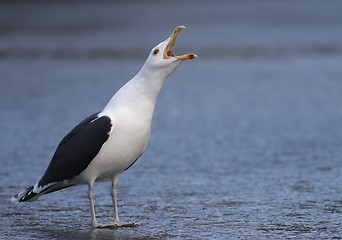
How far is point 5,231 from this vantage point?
5570 mm

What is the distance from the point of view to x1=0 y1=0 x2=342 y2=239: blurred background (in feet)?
19.5

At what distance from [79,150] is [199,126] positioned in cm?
484

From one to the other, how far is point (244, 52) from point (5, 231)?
13.2 metres

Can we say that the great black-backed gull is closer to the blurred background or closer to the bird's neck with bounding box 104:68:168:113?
the bird's neck with bounding box 104:68:168:113

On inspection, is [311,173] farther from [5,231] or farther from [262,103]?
[262,103]

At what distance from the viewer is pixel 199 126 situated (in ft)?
33.9

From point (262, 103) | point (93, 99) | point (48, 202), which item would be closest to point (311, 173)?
point (48, 202)

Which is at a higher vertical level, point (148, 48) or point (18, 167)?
point (148, 48)

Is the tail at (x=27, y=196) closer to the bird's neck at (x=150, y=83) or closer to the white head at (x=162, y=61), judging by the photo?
the bird's neck at (x=150, y=83)

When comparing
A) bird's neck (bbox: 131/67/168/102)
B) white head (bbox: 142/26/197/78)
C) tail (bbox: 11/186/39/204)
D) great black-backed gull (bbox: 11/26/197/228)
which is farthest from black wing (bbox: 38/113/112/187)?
white head (bbox: 142/26/197/78)

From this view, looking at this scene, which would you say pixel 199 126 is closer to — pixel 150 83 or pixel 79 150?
pixel 150 83

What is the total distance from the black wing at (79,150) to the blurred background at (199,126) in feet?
1.30

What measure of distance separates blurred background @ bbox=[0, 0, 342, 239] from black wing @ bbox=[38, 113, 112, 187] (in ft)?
1.30

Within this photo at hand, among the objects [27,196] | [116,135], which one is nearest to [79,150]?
[116,135]
